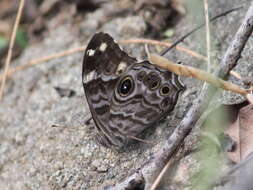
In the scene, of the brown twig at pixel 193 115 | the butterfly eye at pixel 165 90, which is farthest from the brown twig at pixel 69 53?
the brown twig at pixel 193 115

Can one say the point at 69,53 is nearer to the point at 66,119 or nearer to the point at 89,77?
→ the point at 66,119

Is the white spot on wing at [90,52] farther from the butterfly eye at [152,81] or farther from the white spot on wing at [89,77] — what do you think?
the butterfly eye at [152,81]

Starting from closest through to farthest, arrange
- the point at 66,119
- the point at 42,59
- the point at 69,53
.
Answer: the point at 66,119 → the point at 69,53 → the point at 42,59

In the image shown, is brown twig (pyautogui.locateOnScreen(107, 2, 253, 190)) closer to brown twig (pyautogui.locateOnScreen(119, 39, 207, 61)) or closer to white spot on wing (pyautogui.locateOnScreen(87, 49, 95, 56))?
white spot on wing (pyautogui.locateOnScreen(87, 49, 95, 56))

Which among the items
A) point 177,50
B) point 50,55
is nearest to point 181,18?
point 177,50

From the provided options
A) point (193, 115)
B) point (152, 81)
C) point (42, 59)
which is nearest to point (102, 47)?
point (152, 81)

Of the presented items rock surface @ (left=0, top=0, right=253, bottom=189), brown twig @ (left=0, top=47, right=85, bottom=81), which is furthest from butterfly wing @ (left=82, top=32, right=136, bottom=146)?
brown twig @ (left=0, top=47, right=85, bottom=81)

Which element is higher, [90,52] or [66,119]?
[90,52]
